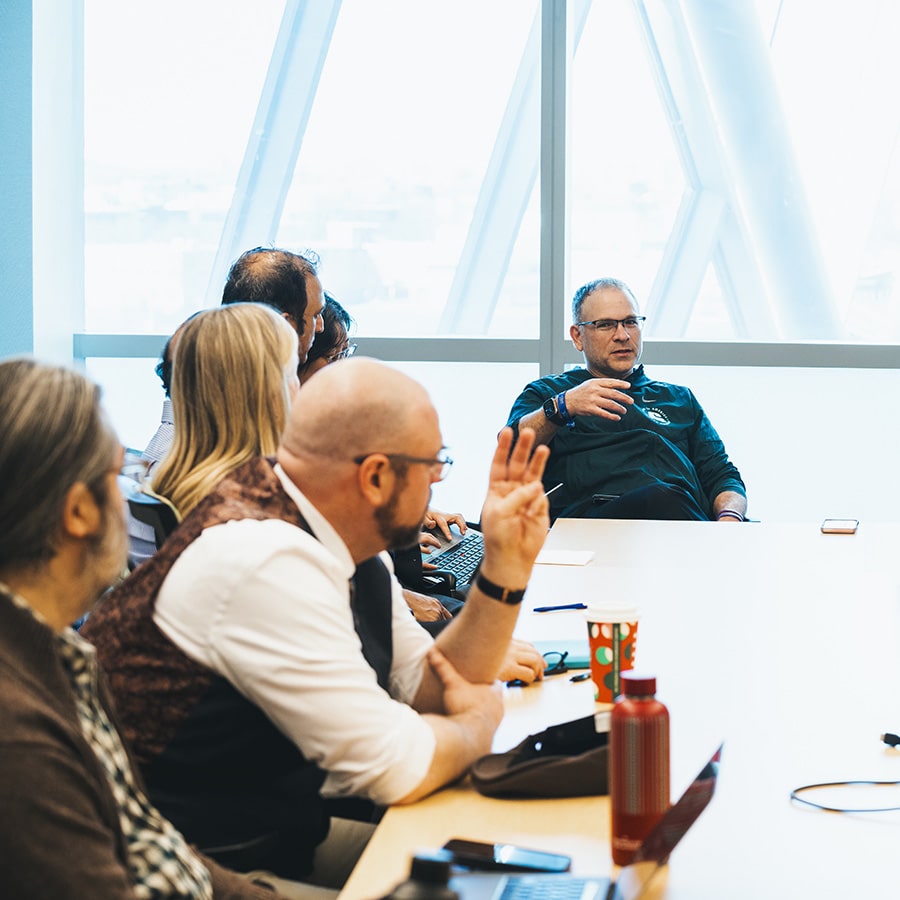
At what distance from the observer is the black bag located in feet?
4.99

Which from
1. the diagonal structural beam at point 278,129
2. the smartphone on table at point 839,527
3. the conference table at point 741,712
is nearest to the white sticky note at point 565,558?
the conference table at point 741,712

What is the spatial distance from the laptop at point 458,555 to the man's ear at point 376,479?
1682 millimetres

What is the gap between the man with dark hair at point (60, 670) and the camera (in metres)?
1.02

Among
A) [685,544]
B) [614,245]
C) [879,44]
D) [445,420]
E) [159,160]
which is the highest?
[879,44]

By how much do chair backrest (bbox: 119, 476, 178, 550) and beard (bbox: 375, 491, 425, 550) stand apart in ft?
1.68

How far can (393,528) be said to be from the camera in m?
1.73

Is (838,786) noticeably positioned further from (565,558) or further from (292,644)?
(565,558)

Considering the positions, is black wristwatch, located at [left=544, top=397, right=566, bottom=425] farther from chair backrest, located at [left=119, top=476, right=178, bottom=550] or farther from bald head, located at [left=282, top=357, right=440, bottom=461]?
bald head, located at [left=282, top=357, right=440, bottom=461]

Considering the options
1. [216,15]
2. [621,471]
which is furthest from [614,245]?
[216,15]

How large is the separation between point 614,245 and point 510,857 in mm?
4726

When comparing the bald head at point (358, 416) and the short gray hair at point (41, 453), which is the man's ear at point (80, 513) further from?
the bald head at point (358, 416)

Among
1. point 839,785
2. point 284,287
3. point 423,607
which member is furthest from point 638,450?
point 839,785

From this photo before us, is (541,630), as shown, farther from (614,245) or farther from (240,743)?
(614,245)

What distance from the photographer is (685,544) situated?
3.36 meters
